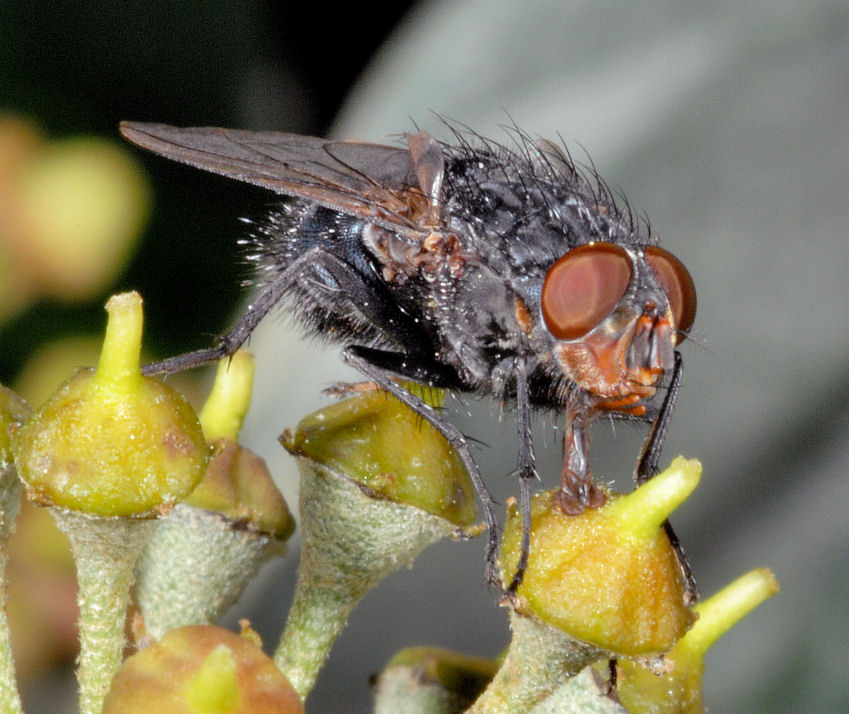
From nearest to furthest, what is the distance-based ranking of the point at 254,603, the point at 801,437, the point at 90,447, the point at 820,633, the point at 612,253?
the point at 90,447 < the point at 612,253 < the point at 820,633 < the point at 801,437 < the point at 254,603

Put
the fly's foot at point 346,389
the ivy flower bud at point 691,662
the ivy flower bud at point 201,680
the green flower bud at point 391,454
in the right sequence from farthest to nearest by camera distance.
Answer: the fly's foot at point 346,389 → the green flower bud at point 391,454 → the ivy flower bud at point 691,662 → the ivy flower bud at point 201,680

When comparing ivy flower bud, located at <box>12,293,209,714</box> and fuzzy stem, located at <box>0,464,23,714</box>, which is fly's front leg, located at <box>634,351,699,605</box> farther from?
fuzzy stem, located at <box>0,464,23,714</box>

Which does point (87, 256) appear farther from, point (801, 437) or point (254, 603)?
point (801, 437)

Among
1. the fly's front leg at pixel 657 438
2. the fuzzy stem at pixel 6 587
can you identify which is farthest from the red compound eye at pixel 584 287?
the fuzzy stem at pixel 6 587

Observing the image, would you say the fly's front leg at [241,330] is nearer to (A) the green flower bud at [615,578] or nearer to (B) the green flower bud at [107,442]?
(B) the green flower bud at [107,442]

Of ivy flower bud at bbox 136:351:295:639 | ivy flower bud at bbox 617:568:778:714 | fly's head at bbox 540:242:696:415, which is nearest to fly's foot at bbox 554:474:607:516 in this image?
ivy flower bud at bbox 617:568:778:714

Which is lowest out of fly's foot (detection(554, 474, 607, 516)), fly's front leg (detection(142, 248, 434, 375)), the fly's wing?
fly's foot (detection(554, 474, 607, 516))

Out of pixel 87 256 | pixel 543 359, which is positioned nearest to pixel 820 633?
pixel 543 359

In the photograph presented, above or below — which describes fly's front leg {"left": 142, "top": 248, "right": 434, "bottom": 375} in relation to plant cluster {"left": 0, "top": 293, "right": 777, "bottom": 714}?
above
